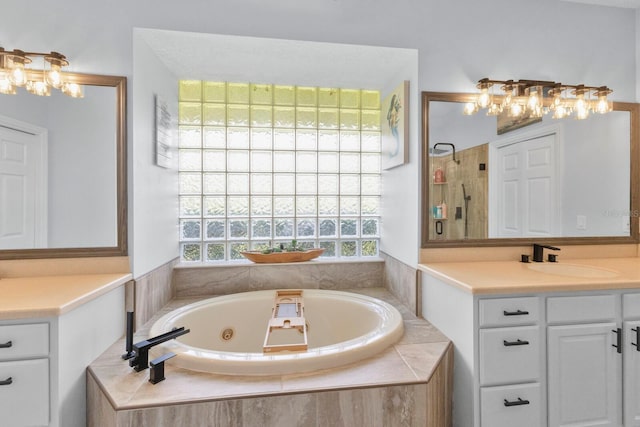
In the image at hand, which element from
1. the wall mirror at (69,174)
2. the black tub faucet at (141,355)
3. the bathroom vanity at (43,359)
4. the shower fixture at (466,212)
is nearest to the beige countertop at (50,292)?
the bathroom vanity at (43,359)

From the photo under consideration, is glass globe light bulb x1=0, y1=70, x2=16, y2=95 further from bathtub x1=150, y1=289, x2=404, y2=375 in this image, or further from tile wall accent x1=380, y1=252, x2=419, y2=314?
tile wall accent x1=380, y1=252, x2=419, y2=314

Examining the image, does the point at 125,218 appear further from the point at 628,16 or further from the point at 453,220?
the point at 628,16

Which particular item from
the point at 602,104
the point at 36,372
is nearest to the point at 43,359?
the point at 36,372

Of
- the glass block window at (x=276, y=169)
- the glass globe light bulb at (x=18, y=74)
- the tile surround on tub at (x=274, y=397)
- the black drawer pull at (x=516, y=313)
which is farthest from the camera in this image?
the glass block window at (x=276, y=169)

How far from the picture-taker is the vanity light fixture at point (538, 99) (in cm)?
181

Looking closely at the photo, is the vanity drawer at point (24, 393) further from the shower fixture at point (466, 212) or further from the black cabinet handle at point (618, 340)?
the black cabinet handle at point (618, 340)

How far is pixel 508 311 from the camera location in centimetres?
131

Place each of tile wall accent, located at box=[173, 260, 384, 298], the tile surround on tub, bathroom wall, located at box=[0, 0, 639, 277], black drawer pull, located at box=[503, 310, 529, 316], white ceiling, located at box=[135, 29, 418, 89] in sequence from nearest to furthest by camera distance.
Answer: the tile surround on tub < black drawer pull, located at box=[503, 310, 529, 316] < bathroom wall, located at box=[0, 0, 639, 277] < white ceiling, located at box=[135, 29, 418, 89] < tile wall accent, located at box=[173, 260, 384, 298]

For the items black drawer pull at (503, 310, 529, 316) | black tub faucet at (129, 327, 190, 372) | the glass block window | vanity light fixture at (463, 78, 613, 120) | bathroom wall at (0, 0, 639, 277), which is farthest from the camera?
the glass block window

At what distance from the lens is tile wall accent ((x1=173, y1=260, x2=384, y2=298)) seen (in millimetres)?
2092

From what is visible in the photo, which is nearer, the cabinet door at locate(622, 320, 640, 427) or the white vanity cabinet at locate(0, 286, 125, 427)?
the white vanity cabinet at locate(0, 286, 125, 427)

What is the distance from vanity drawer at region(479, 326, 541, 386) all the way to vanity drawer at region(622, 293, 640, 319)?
1.49ft

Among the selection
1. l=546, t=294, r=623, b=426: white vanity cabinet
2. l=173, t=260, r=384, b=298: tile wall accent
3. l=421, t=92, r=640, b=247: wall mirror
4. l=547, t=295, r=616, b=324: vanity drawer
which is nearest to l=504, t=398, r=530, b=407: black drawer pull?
l=546, t=294, r=623, b=426: white vanity cabinet

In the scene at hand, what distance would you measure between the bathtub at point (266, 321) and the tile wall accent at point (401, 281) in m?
0.18
